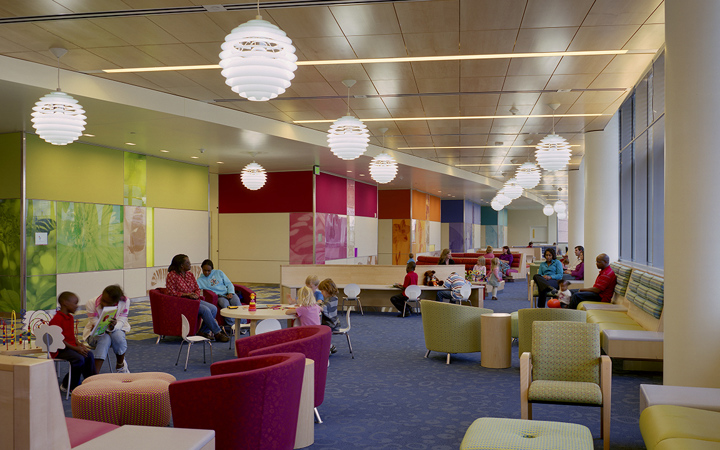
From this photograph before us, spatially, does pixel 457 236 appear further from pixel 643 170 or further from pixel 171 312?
pixel 171 312

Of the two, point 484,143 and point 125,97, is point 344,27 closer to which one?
point 125,97

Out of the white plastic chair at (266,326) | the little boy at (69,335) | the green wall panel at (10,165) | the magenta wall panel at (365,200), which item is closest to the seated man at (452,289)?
the white plastic chair at (266,326)

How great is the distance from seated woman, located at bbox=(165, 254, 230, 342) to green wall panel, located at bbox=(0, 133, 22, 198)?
4109 millimetres

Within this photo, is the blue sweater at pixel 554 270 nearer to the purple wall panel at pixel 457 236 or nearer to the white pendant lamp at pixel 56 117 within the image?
the white pendant lamp at pixel 56 117

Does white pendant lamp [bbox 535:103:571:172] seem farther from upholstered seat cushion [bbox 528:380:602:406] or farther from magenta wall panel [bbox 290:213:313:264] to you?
magenta wall panel [bbox 290:213:313:264]

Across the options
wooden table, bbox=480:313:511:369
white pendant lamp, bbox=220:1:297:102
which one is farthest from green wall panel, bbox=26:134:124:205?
wooden table, bbox=480:313:511:369

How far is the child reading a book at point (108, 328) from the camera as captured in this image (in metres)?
6.32

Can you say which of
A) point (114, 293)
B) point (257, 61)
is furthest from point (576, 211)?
point (257, 61)

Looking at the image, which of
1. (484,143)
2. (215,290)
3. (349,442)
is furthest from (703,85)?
(484,143)

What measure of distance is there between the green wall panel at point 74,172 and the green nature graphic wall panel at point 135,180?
0.19 meters

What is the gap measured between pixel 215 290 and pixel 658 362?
6445mm

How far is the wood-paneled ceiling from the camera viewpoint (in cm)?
604

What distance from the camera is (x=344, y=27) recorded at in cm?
652

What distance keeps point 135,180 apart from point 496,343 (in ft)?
31.9
